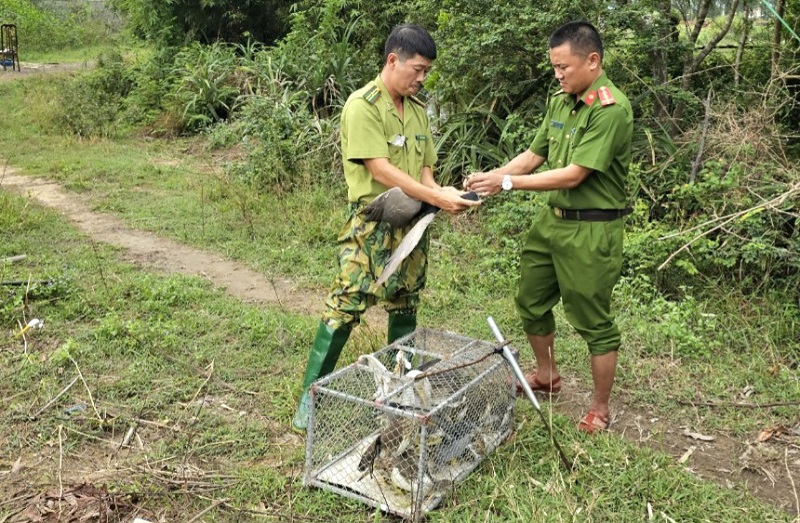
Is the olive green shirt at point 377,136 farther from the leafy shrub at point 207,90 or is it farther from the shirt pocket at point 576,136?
the leafy shrub at point 207,90

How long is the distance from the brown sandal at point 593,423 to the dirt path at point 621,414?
107 mm

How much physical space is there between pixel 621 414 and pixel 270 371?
1888mm

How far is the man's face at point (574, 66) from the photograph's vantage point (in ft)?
10.5

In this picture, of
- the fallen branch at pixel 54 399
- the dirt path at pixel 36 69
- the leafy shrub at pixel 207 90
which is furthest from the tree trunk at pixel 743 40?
the dirt path at pixel 36 69

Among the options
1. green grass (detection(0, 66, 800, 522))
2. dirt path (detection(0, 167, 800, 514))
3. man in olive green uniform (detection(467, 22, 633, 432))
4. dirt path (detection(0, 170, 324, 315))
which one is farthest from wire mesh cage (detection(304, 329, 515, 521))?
dirt path (detection(0, 170, 324, 315))

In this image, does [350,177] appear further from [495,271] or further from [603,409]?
Result: [495,271]

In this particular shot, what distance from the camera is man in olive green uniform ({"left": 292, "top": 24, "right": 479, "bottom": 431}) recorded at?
3.24 metres

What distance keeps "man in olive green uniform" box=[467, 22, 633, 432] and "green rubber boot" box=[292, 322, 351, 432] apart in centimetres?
93

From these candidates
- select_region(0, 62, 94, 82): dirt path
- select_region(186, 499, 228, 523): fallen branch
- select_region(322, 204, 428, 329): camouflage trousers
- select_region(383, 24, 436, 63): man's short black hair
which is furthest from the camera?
select_region(0, 62, 94, 82): dirt path

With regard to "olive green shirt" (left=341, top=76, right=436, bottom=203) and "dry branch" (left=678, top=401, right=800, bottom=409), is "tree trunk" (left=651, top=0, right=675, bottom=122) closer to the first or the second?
"dry branch" (left=678, top=401, right=800, bottom=409)

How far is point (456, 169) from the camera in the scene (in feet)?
22.9

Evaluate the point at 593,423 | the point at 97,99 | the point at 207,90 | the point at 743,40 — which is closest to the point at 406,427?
the point at 593,423

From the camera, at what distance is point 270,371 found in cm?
420

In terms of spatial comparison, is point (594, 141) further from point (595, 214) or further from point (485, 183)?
point (485, 183)
